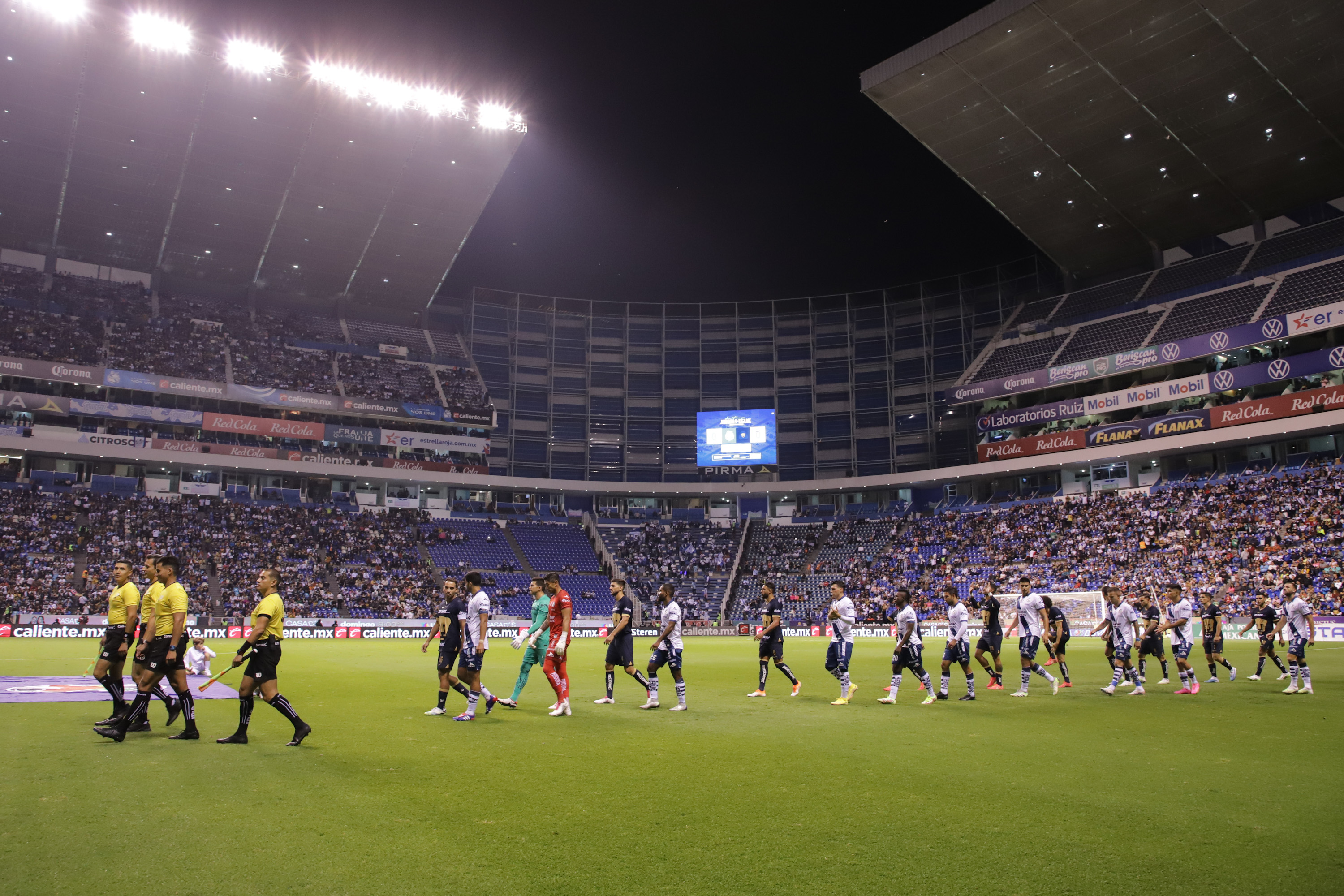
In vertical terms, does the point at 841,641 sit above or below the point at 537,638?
below

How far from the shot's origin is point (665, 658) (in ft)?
48.3

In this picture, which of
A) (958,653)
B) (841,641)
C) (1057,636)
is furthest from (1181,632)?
(841,641)

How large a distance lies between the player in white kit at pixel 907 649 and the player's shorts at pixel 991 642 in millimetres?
1703

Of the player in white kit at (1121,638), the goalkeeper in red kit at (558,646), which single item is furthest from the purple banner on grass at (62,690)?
the player in white kit at (1121,638)

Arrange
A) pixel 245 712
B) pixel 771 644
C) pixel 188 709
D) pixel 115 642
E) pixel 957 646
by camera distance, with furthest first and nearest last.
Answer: pixel 771 644 < pixel 957 646 < pixel 115 642 < pixel 188 709 < pixel 245 712

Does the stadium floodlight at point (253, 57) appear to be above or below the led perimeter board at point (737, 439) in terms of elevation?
above

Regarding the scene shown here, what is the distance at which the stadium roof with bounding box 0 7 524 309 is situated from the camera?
147 feet

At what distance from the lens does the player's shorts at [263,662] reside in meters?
10.2

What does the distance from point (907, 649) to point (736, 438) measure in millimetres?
53922

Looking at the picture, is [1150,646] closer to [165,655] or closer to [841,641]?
[841,641]

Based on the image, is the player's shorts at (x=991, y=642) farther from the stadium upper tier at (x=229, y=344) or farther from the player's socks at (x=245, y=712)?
the stadium upper tier at (x=229, y=344)

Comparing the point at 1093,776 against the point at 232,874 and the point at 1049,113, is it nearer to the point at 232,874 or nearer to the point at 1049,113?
the point at 232,874

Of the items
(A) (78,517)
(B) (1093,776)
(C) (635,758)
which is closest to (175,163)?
(A) (78,517)

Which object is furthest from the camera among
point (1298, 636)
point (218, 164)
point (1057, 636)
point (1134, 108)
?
point (218, 164)
